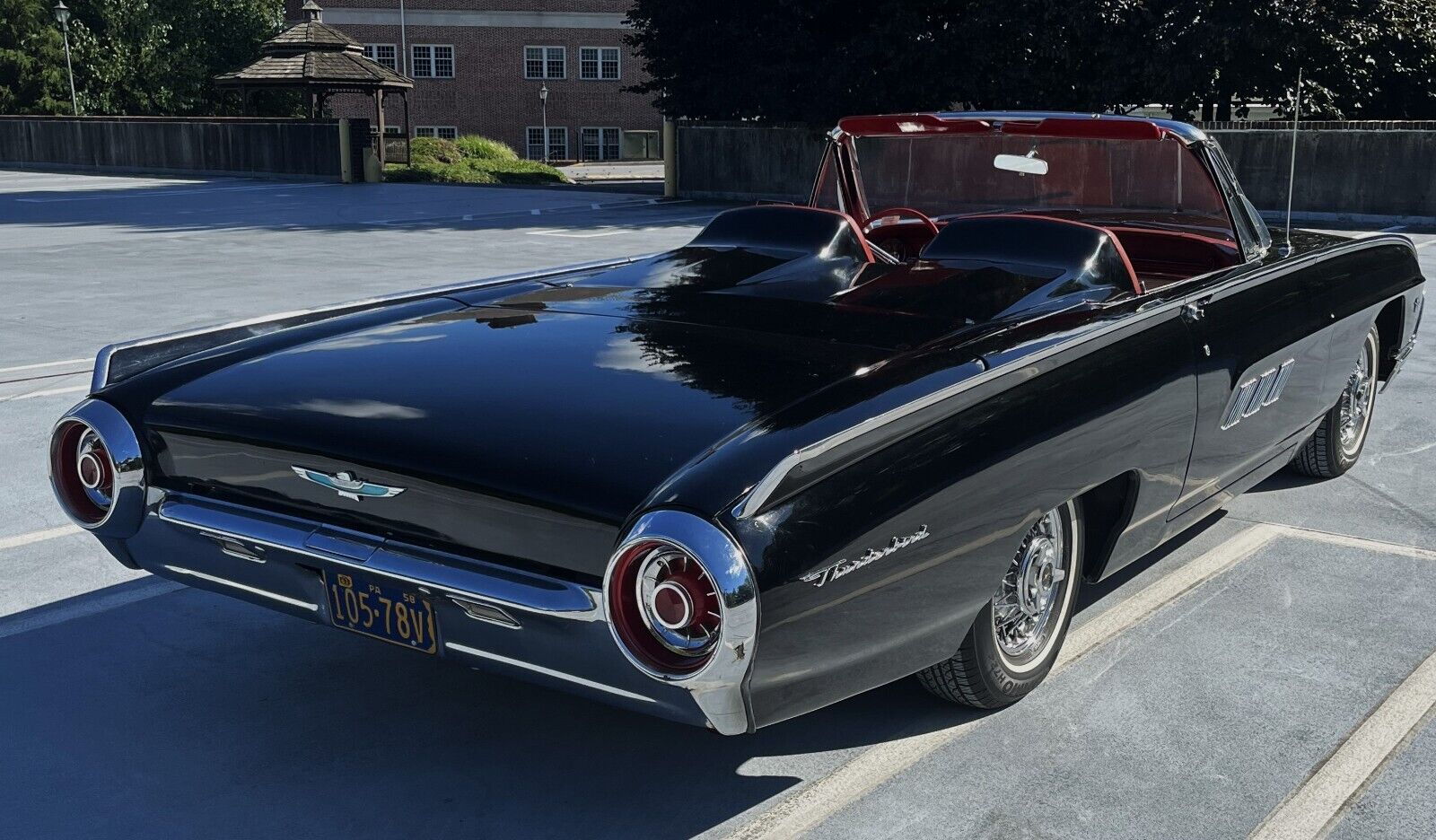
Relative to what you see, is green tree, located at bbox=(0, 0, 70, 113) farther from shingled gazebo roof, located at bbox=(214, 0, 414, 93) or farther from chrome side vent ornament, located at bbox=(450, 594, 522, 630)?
chrome side vent ornament, located at bbox=(450, 594, 522, 630)

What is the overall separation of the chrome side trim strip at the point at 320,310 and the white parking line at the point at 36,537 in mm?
851

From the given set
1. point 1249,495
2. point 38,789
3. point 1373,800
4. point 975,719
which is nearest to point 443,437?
point 38,789

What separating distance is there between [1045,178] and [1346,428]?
5.74 ft

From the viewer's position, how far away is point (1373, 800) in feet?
10.3

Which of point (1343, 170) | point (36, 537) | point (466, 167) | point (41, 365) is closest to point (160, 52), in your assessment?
point (466, 167)

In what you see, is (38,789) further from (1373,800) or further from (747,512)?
(1373,800)

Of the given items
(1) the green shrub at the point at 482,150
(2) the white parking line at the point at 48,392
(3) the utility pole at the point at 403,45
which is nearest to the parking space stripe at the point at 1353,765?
(2) the white parking line at the point at 48,392

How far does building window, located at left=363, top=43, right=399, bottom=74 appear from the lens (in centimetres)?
5522

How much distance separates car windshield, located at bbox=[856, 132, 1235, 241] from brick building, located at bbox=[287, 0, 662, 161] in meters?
52.8

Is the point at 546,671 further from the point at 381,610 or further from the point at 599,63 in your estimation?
the point at 599,63

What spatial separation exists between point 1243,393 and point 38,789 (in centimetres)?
341

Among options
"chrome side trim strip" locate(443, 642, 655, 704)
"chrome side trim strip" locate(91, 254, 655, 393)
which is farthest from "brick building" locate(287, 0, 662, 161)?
"chrome side trim strip" locate(443, 642, 655, 704)

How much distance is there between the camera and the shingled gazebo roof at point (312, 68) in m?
36.1

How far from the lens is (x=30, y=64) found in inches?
1922
